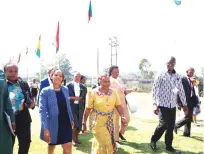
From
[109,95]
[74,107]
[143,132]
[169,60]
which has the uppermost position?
[169,60]

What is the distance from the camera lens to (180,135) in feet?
27.0

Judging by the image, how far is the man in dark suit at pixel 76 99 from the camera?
7.23 m

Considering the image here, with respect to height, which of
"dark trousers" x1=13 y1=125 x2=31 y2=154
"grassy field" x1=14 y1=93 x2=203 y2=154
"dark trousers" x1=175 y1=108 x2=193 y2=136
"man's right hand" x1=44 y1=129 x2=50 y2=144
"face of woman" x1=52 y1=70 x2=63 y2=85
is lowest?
"grassy field" x1=14 y1=93 x2=203 y2=154

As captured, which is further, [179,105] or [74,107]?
[74,107]

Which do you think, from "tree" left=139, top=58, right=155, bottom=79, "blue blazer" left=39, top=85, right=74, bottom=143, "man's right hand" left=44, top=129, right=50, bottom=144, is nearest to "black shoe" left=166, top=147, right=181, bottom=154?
"blue blazer" left=39, top=85, right=74, bottom=143

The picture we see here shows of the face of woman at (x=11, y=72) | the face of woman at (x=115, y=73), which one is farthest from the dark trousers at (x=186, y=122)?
the face of woman at (x=11, y=72)

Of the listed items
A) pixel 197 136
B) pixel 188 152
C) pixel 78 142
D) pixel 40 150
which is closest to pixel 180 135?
pixel 197 136

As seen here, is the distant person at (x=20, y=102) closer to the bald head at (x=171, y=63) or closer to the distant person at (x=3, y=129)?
the distant person at (x=3, y=129)

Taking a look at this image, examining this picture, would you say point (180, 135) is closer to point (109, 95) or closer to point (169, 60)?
point (169, 60)

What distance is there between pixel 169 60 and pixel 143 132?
3318 mm

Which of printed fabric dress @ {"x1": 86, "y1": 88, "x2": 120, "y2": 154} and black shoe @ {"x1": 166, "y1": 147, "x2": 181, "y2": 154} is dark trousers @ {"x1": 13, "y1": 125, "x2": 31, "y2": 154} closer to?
printed fabric dress @ {"x1": 86, "y1": 88, "x2": 120, "y2": 154}

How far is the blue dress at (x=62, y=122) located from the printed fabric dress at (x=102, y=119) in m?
0.42

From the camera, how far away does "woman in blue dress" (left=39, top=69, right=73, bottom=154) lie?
458 centimetres

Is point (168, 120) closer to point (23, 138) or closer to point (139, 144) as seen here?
point (139, 144)
